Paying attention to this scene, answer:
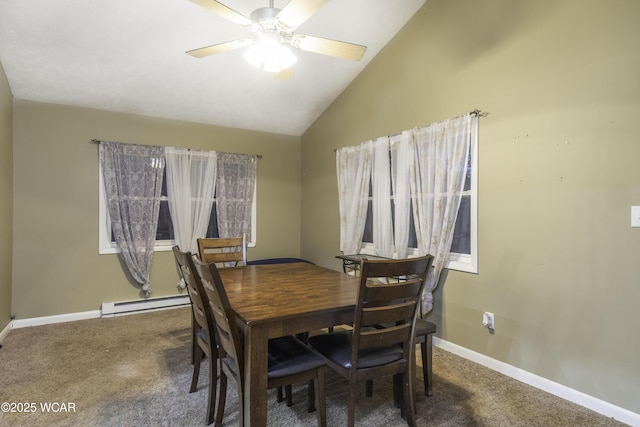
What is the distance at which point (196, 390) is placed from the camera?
2.23 metres

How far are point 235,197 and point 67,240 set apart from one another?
6.21ft

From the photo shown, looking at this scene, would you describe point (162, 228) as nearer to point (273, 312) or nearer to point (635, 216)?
point (273, 312)

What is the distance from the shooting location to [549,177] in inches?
89.5

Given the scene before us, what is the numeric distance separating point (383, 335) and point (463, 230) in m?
1.58

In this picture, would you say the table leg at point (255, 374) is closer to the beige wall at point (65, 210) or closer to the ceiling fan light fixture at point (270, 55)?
the ceiling fan light fixture at point (270, 55)

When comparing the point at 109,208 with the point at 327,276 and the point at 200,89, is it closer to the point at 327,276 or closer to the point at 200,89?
the point at 200,89

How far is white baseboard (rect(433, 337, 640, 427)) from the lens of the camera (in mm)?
1936

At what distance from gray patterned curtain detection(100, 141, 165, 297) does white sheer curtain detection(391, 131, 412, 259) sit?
109 inches

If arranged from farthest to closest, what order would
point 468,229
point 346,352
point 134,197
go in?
point 134,197, point 468,229, point 346,352

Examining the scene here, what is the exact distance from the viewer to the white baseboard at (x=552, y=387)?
1936 mm

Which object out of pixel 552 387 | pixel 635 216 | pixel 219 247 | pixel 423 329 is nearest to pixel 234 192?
pixel 219 247

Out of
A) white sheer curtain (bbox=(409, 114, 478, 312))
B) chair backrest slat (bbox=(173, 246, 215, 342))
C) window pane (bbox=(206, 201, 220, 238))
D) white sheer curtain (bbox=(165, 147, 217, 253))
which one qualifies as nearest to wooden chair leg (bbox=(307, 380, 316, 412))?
chair backrest slat (bbox=(173, 246, 215, 342))

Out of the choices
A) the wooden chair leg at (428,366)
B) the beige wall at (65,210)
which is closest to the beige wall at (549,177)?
the wooden chair leg at (428,366)

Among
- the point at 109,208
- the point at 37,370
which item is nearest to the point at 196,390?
the point at 37,370
